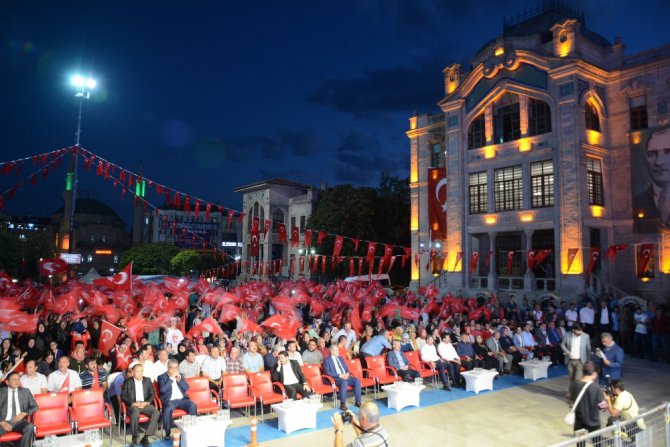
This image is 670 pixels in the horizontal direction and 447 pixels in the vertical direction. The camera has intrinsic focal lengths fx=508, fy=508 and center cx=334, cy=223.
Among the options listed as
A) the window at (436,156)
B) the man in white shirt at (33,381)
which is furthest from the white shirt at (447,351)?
the window at (436,156)

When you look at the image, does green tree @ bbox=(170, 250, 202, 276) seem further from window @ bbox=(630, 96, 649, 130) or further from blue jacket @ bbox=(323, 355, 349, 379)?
blue jacket @ bbox=(323, 355, 349, 379)

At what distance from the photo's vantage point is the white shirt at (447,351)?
14.6 meters

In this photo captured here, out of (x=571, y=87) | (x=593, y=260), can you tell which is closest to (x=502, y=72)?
(x=571, y=87)

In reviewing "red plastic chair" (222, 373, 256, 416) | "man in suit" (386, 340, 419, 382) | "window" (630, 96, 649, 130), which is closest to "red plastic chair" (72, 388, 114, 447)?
"red plastic chair" (222, 373, 256, 416)

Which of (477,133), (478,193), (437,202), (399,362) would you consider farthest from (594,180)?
(399,362)

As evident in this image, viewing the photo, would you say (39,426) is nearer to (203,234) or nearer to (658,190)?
(658,190)

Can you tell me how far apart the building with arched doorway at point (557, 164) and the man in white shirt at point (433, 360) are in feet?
44.1

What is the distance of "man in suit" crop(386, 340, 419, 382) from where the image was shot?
44.6 ft

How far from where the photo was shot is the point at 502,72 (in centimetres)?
3102

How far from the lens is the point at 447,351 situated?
14633 millimetres

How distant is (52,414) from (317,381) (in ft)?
18.5

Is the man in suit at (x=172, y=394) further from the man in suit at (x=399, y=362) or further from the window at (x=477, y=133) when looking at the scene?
the window at (x=477, y=133)

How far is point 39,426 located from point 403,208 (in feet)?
127

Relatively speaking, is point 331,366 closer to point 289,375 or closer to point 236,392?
point 289,375
